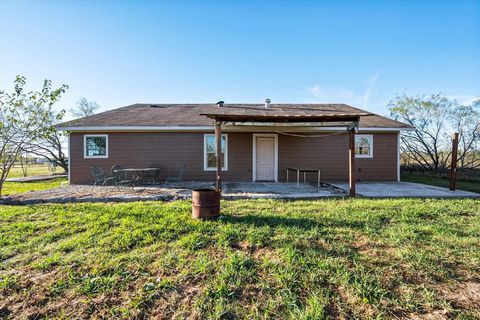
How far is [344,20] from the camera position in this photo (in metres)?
9.32

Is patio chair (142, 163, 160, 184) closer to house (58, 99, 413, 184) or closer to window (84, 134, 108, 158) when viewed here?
house (58, 99, 413, 184)

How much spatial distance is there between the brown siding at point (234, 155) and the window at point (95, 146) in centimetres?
19

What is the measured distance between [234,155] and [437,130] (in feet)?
48.8

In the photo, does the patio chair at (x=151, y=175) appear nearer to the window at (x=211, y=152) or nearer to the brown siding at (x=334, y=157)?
the window at (x=211, y=152)

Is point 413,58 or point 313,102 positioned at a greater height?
point 413,58

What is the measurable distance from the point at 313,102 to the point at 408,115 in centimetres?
810

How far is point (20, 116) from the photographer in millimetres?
6641

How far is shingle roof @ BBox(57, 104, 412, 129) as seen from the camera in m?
9.74

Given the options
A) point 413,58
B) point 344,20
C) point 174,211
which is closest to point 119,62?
point 174,211

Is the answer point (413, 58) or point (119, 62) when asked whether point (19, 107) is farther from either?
point (413, 58)

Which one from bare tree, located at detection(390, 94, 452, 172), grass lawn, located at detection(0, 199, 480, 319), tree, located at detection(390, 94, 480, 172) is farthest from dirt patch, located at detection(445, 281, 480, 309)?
bare tree, located at detection(390, 94, 452, 172)

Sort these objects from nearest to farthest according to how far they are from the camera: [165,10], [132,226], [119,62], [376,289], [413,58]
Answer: [376,289] → [132,226] → [165,10] → [119,62] → [413,58]

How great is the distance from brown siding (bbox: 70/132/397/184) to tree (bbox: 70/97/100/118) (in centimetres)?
1625

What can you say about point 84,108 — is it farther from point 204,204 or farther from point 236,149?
point 204,204
